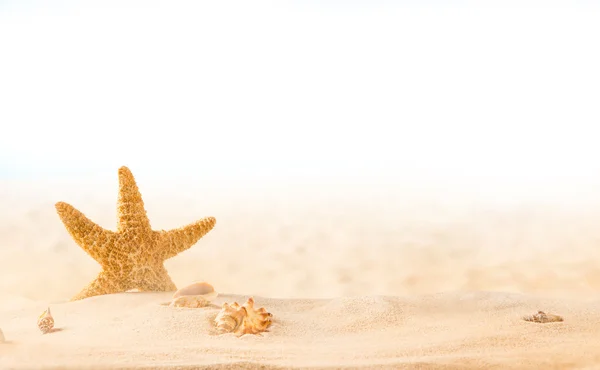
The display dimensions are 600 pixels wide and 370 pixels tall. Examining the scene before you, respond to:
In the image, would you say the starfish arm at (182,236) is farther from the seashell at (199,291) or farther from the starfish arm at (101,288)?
the seashell at (199,291)

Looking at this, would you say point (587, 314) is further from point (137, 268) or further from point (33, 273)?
point (33, 273)

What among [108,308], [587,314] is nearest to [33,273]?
[108,308]

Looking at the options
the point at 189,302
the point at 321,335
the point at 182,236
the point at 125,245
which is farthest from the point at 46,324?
the point at 182,236

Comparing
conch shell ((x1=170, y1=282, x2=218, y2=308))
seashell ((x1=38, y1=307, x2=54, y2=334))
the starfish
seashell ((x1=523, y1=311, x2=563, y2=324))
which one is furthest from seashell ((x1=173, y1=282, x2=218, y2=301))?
seashell ((x1=523, y1=311, x2=563, y2=324))

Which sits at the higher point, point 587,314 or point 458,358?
point 587,314

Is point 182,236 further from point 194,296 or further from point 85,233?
point 194,296

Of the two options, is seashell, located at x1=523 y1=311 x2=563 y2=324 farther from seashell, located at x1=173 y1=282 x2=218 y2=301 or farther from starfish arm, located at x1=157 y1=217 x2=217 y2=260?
starfish arm, located at x1=157 y1=217 x2=217 y2=260

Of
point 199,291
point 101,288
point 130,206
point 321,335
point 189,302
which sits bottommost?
point 321,335
